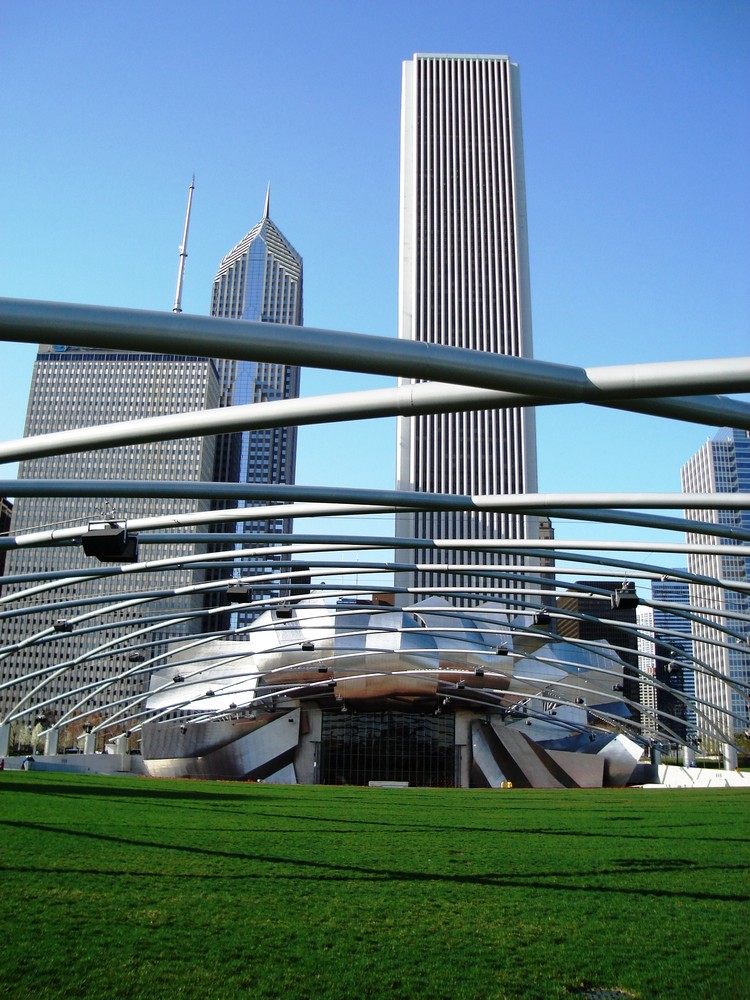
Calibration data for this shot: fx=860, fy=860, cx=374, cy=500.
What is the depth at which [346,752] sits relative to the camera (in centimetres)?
6475

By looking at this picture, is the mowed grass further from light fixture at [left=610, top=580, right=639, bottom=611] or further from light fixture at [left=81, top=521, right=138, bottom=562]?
light fixture at [left=610, top=580, right=639, bottom=611]

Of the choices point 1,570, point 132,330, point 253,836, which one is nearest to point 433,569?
point 253,836

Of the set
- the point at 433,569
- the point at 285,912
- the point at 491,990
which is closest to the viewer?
the point at 491,990

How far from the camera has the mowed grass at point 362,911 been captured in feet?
20.0

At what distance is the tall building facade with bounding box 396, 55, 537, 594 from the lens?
130000mm

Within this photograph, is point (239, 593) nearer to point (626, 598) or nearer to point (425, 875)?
point (626, 598)

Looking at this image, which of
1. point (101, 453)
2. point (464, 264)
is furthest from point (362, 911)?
point (101, 453)

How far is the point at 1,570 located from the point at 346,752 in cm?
8024

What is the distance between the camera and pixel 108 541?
1575cm

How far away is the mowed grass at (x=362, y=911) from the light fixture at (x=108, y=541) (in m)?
4.72

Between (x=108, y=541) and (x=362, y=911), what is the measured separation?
371 inches

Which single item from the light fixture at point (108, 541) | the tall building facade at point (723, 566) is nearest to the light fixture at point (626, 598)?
the light fixture at point (108, 541)

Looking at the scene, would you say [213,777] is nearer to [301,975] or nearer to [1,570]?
[301,975]

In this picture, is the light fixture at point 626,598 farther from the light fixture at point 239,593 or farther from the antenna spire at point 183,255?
the antenna spire at point 183,255
